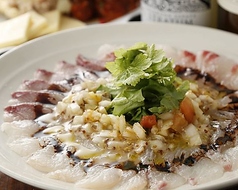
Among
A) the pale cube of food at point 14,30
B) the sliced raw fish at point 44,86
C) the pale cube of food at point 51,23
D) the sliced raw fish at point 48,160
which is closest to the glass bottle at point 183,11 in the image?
the pale cube of food at point 51,23

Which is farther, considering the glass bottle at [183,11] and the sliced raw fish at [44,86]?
the glass bottle at [183,11]

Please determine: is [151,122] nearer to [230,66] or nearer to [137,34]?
[230,66]

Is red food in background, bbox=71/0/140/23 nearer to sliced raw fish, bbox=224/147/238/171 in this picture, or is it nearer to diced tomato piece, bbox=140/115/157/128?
diced tomato piece, bbox=140/115/157/128

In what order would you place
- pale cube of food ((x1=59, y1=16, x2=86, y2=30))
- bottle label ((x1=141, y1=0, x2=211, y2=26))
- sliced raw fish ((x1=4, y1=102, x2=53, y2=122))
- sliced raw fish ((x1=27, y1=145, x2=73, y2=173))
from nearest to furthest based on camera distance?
sliced raw fish ((x1=27, y1=145, x2=73, y2=173))
sliced raw fish ((x1=4, y1=102, x2=53, y2=122))
bottle label ((x1=141, y1=0, x2=211, y2=26))
pale cube of food ((x1=59, y1=16, x2=86, y2=30))

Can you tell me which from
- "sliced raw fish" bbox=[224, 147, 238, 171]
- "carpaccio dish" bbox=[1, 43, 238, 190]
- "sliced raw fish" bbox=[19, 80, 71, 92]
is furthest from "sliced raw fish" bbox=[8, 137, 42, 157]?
"sliced raw fish" bbox=[224, 147, 238, 171]

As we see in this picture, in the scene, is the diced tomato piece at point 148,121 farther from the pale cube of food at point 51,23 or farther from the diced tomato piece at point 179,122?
the pale cube of food at point 51,23
